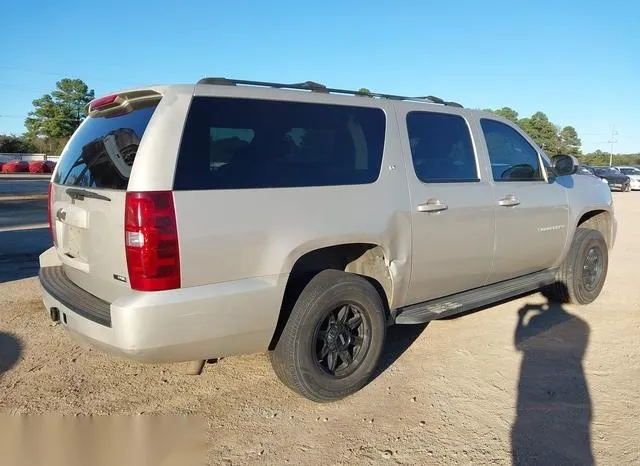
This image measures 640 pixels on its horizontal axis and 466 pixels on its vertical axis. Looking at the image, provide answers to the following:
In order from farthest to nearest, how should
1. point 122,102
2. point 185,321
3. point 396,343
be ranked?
point 396,343, point 122,102, point 185,321

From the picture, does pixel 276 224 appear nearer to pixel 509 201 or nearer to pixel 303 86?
pixel 303 86

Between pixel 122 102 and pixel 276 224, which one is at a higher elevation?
pixel 122 102

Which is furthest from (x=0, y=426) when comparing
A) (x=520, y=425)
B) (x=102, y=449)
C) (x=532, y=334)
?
(x=532, y=334)

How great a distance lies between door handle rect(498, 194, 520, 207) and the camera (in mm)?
4609

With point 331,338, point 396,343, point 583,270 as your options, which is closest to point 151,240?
point 331,338

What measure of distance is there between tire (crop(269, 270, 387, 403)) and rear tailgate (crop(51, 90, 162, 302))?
108 cm

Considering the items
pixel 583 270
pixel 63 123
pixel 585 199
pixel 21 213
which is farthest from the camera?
pixel 63 123

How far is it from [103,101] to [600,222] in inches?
214

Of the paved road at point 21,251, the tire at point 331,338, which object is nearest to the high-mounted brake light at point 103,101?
the tire at point 331,338

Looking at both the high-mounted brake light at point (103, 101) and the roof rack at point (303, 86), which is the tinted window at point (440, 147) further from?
the high-mounted brake light at point (103, 101)

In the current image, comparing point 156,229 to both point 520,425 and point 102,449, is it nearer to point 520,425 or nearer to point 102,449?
point 102,449

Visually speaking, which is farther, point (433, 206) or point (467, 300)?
point (467, 300)

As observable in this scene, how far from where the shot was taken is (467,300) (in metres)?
4.48

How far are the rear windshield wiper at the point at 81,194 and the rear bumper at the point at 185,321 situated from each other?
0.59 meters
